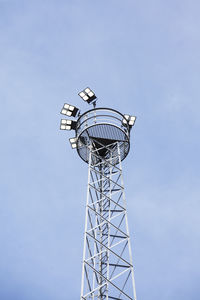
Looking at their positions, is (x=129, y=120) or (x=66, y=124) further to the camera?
(x=129, y=120)

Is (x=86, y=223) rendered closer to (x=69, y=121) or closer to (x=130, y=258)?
(x=130, y=258)

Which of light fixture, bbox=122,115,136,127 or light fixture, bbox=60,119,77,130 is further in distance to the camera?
light fixture, bbox=60,119,77,130

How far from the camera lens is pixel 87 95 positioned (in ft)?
75.2

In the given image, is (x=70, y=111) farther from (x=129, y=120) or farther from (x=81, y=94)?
(x=129, y=120)

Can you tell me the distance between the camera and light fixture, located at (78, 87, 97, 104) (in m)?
22.9

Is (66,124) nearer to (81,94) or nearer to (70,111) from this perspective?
(70,111)

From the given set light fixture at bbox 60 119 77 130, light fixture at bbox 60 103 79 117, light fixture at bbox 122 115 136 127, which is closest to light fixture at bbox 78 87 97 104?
light fixture at bbox 60 103 79 117

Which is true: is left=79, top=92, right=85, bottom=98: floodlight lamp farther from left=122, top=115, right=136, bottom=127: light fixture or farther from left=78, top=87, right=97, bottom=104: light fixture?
left=122, top=115, right=136, bottom=127: light fixture

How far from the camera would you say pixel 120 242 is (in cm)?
1778

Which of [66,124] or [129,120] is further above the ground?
[129,120]

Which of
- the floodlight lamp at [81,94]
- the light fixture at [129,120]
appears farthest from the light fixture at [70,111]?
the light fixture at [129,120]

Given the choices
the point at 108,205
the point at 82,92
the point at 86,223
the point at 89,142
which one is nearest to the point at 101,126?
the point at 89,142

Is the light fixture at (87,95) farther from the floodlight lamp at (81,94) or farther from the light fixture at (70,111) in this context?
the light fixture at (70,111)

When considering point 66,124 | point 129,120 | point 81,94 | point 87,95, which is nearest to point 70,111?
point 66,124
